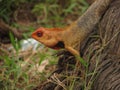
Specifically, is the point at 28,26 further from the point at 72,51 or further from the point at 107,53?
the point at 107,53

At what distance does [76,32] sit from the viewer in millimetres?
3170

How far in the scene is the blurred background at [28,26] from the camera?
4.01 metres

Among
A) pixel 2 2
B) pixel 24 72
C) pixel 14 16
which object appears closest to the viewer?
pixel 24 72

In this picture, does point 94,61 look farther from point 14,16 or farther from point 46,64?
point 14,16

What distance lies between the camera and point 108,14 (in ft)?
10.0

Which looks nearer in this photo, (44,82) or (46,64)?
(44,82)

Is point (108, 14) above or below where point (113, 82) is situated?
above

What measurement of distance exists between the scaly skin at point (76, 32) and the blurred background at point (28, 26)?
0.69 meters

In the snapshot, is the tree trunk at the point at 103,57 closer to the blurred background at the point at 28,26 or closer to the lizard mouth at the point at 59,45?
the lizard mouth at the point at 59,45

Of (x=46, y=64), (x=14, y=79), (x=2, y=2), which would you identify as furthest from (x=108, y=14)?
(x=2, y=2)

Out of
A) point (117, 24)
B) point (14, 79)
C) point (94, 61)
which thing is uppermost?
point (117, 24)

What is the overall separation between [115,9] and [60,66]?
27.2 inches

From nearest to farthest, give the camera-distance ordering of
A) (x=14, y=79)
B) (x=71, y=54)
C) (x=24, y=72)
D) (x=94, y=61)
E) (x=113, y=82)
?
(x=113, y=82), (x=94, y=61), (x=71, y=54), (x=14, y=79), (x=24, y=72)

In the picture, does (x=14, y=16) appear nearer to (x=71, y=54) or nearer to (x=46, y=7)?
(x=46, y=7)
